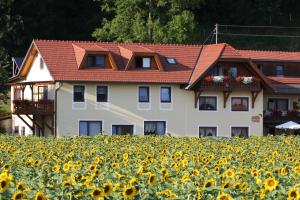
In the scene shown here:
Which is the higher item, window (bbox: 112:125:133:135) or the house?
the house

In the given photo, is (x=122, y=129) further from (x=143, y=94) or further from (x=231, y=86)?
(x=231, y=86)

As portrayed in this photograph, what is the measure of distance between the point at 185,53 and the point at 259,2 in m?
41.1

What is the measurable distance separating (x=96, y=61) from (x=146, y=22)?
15.3 metres

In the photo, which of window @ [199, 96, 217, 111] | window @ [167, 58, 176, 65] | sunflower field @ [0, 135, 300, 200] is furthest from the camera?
window @ [167, 58, 176, 65]

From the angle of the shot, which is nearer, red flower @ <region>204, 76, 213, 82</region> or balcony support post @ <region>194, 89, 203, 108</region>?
red flower @ <region>204, 76, 213, 82</region>

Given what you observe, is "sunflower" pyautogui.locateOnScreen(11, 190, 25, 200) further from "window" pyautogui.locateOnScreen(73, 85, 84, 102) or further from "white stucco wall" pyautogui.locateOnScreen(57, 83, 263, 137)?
"window" pyautogui.locateOnScreen(73, 85, 84, 102)

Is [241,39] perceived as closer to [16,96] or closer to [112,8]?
[112,8]

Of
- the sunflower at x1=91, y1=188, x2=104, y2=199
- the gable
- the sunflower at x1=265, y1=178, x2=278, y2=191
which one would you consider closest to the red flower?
the gable

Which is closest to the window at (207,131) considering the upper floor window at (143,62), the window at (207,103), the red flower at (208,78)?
the window at (207,103)

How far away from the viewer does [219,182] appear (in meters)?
10.6

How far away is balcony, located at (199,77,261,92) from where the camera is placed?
4750 cm

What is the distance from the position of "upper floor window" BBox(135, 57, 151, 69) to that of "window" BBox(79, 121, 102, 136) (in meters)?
4.53

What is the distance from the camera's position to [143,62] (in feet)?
158

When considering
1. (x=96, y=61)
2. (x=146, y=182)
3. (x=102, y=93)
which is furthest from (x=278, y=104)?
(x=146, y=182)
